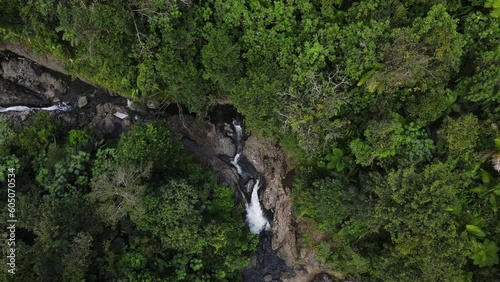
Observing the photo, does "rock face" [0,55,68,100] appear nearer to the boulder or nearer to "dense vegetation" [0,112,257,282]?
the boulder

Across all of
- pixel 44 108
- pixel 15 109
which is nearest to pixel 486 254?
→ pixel 44 108

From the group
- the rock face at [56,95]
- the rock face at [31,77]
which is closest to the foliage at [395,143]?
the rock face at [56,95]

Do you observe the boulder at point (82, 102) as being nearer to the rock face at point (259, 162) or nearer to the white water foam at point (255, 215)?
the rock face at point (259, 162)

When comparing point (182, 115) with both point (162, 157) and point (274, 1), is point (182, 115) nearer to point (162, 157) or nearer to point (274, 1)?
point (162, 157)

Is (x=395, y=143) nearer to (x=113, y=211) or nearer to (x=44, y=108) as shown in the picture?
(x=113, y=211)

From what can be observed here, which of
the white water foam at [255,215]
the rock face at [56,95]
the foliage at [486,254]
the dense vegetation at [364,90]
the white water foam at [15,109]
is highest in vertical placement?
the dense vegetation at [364,90]

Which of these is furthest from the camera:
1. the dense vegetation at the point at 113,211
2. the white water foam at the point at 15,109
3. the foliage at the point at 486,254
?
the white water foam at the point at 15,109
